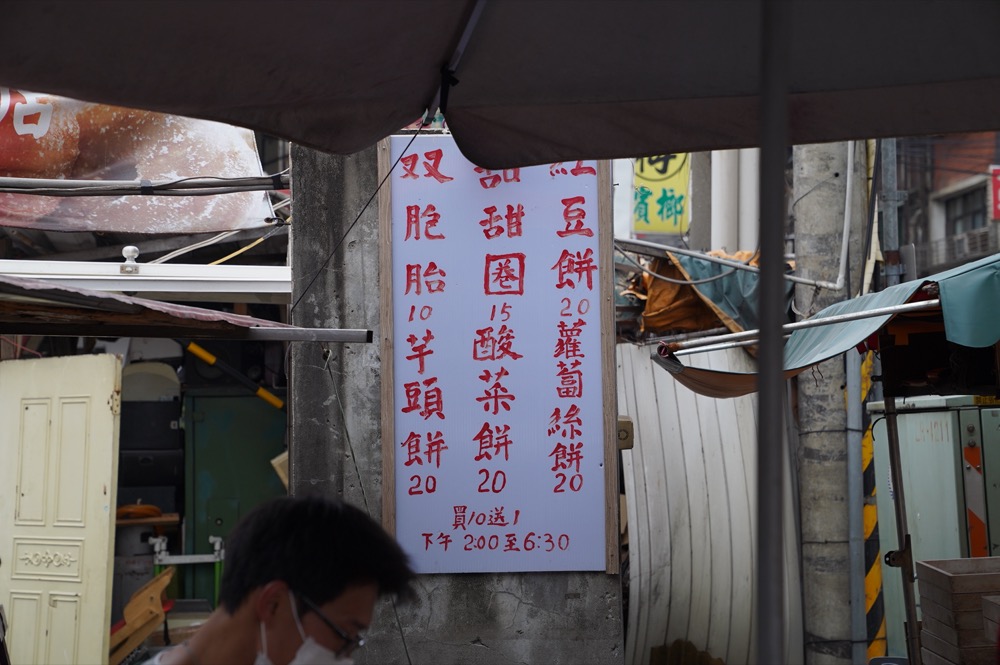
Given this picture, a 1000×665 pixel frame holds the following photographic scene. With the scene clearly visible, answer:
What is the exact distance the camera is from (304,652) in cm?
212

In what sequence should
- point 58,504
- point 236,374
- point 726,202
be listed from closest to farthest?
point 58,504
point 236,374
point 726,202

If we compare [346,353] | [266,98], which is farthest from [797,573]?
[266,98]

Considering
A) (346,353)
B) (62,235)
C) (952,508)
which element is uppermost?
(62,235)

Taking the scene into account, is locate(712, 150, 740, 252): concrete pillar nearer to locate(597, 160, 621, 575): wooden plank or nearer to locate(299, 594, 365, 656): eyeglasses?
locate(597, 160, 621, 575): wooden plank

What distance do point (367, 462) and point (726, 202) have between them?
8982mm

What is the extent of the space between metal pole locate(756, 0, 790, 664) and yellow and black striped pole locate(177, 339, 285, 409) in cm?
776

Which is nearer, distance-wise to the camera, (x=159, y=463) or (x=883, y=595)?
(x=883, y=595)

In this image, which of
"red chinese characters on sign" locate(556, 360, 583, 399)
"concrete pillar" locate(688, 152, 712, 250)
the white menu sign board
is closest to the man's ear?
the white menu sign board

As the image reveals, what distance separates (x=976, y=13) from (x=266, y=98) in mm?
1875

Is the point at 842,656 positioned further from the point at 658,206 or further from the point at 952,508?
the point at 658,206

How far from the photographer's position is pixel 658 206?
523 inches

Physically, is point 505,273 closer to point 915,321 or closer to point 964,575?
point 915,321

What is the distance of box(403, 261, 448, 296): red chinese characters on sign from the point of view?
6152 millimetres

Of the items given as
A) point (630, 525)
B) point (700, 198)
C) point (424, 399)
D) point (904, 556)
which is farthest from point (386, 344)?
point (700, 198)
